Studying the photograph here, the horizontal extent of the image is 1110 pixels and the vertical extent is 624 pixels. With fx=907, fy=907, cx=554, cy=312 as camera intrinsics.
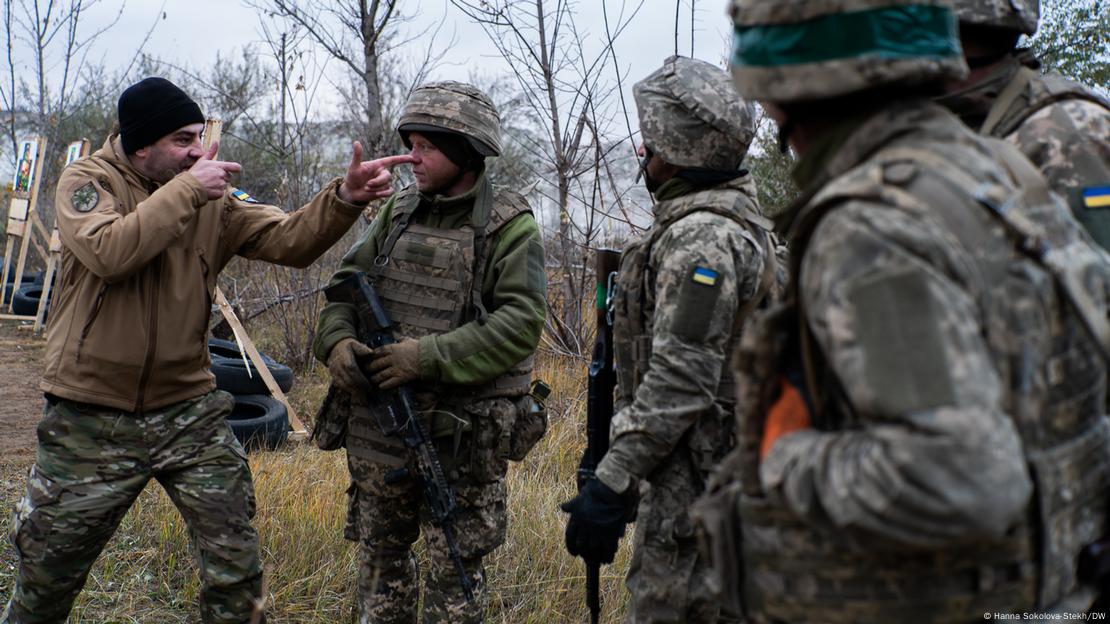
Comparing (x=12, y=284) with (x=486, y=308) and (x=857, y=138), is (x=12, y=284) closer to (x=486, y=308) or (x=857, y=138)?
(x=486, y=308)

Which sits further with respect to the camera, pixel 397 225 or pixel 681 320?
pixel 397 225

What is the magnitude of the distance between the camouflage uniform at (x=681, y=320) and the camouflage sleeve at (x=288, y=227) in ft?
4.11

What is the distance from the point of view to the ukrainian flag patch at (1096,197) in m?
2.09

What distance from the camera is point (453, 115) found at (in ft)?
11.3

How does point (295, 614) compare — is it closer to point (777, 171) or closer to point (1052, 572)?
point (1052, 572)

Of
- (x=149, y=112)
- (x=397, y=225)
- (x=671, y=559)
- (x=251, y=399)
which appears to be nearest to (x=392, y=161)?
(x=397, y=225)

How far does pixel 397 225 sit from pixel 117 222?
98 centimetres

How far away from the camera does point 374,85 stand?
29.0 ft

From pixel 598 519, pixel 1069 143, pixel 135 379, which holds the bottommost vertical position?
pixel 598 519

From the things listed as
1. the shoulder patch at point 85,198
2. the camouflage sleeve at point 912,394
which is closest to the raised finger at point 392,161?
the shoulder patch at point 85,198

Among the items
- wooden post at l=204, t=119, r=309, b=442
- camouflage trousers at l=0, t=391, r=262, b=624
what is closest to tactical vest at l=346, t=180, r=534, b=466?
camouflage trousers at l=0, t=391, r=262, b=624

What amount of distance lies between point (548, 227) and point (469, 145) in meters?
3.72

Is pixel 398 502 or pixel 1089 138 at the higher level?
pixel 1089 138

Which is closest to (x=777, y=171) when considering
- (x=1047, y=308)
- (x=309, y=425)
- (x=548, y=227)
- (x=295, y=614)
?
(x=548, y=227)
